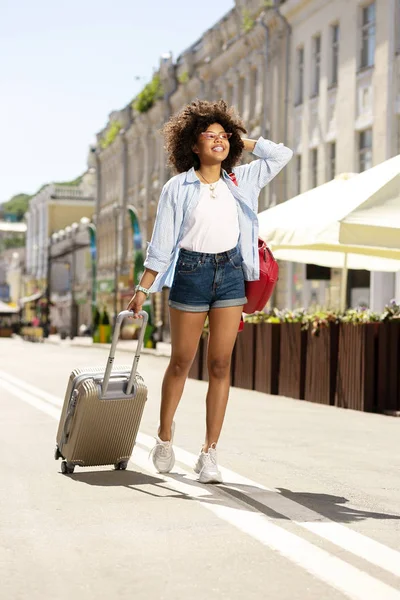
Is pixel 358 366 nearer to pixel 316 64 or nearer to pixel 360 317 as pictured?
pixel 360 317

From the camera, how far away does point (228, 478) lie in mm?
7098

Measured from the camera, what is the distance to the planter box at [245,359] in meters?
17.2

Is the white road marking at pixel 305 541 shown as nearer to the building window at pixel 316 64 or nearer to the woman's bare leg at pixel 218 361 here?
the woman's bare leg at pixel 218 361

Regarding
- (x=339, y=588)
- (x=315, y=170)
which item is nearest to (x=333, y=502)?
(x=339, y=588)

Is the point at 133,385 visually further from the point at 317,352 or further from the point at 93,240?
the point at 93,240

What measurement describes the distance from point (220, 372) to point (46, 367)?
17.8 meters

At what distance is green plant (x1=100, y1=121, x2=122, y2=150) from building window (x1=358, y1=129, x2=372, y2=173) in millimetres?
37273

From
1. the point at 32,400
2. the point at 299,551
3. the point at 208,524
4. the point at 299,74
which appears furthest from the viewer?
the point at 299,74

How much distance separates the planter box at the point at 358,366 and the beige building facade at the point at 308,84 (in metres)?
16.5

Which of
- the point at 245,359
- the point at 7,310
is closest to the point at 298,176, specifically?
the point at 245,359

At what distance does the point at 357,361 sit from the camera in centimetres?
1343

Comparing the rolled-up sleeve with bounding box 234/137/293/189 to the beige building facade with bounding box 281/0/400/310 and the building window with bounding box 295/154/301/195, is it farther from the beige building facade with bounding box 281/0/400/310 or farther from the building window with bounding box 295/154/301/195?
the building window with bounding box 295/154/301/195

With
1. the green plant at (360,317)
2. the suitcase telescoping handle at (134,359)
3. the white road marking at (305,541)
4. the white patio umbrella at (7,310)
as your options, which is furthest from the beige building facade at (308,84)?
the white patio umbrella at (7,310)

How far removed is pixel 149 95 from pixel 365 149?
2941cm
